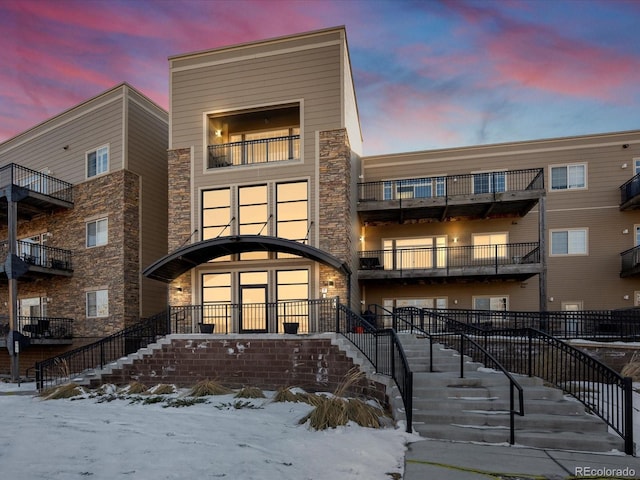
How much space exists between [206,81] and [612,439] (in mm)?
18306

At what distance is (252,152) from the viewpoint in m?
19.1

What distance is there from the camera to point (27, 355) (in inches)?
862

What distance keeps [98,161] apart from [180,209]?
6320 mm

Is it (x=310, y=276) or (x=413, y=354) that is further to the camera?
(x=310, y=276)

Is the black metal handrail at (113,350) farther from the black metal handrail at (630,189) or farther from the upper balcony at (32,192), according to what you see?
the black metal handrail at (630,189)

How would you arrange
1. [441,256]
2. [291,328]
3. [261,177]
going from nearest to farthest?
[291,328]
[261,177]
[441,256]

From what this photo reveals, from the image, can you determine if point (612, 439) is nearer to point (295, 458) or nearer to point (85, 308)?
point (295, 458)

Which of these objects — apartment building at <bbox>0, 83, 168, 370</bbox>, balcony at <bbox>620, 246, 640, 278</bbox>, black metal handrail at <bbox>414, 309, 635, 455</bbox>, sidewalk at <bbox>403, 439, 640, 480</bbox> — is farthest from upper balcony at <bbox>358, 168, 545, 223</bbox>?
sidewalk at <bbox>403, 439, 640, 480</bbox>

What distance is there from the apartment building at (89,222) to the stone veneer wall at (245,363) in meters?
5.89

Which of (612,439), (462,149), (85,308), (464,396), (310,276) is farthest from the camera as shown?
(462,149)

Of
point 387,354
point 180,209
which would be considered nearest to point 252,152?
point 180,209

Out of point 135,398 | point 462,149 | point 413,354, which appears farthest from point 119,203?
point 462,149

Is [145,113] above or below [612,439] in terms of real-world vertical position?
above

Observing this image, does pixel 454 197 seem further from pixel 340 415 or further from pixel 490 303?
pixel 340 415
